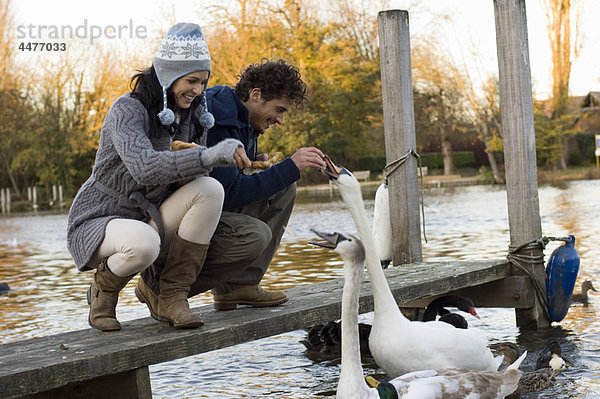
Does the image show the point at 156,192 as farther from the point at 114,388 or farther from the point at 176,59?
the point at 114,388

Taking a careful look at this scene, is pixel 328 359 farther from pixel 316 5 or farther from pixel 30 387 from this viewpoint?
pixel 316 5

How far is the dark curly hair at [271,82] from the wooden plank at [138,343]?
3.77ft

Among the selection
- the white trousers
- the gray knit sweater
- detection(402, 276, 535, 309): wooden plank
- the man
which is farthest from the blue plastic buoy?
the gray knit sweater

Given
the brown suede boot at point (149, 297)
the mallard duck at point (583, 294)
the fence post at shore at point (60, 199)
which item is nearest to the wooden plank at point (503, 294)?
the mallard duck at point (583, 294)

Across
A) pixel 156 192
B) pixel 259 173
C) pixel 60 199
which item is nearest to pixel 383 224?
pixel 259 173

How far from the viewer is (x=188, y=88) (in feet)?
12.4

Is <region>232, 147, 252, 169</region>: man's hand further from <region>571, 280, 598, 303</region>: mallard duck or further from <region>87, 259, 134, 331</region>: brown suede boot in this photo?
<region>571, 280, 598, 303</region>: mallard duck

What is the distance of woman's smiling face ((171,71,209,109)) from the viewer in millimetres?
3787

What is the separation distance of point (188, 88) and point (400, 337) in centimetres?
180

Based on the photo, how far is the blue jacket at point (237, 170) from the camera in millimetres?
4195

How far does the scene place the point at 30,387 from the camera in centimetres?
315

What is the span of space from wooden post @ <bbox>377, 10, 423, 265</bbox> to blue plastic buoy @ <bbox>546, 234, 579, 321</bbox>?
44.4 inches

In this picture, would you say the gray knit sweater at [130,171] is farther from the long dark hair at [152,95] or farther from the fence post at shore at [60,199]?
the fence post at shore at [60,199]

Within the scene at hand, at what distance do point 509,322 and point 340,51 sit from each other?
32.2 meters
